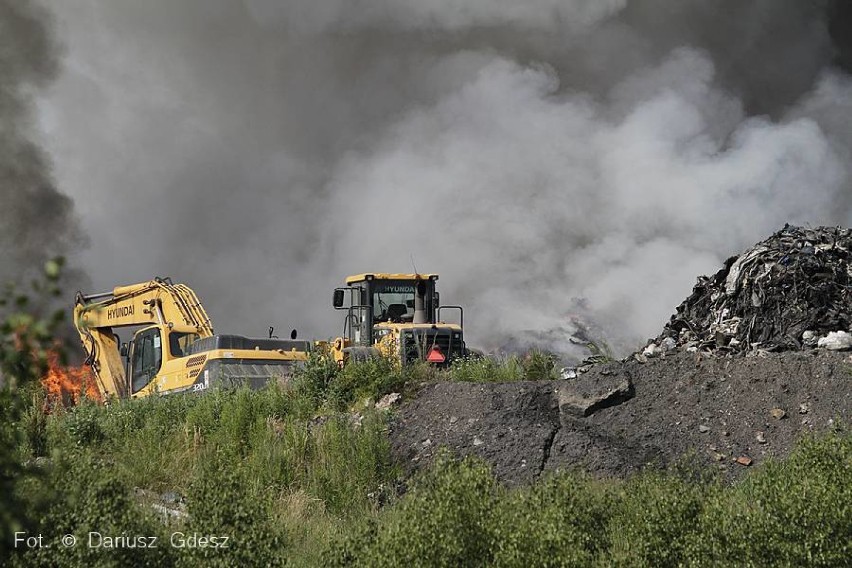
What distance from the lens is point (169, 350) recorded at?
18312 mm

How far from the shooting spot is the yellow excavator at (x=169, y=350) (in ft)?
54.5

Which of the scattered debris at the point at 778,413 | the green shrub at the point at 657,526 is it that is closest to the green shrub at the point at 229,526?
the green shrub at the point at 657,526

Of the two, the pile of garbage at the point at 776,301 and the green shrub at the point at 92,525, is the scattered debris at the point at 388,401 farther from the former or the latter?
the green shrub at the point at 92,525

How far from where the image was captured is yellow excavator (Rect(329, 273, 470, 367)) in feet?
56.0

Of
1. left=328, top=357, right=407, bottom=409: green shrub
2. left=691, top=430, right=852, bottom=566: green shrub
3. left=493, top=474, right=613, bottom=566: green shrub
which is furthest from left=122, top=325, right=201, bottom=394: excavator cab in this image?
left=691, top=430, right=852, bottom=566: green shrub

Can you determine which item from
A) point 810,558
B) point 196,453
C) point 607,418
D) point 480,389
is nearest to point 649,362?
point 607,418

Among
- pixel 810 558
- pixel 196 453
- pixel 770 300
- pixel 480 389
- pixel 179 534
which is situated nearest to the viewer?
pixel 810 558

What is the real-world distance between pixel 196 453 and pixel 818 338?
29.5ft

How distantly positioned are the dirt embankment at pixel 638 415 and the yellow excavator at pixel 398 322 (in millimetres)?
3410

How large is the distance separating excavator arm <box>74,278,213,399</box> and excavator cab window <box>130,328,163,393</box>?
330mm

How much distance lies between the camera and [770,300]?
14.4 metres

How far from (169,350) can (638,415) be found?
9865mm

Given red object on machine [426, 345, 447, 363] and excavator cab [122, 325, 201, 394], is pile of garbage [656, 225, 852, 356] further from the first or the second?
excavator cab [122, 325, 201, 394]

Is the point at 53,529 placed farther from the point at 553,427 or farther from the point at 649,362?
the point at 649,362
